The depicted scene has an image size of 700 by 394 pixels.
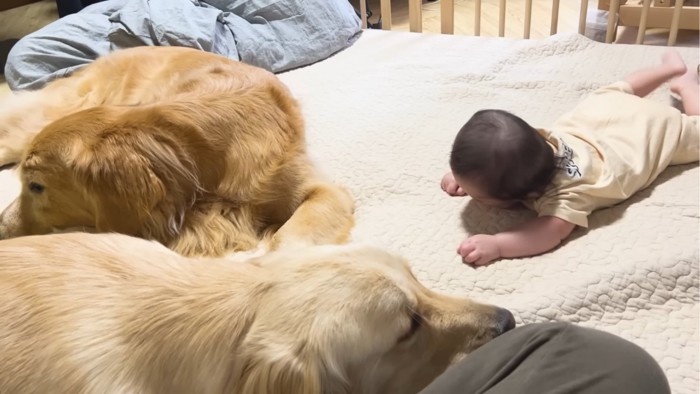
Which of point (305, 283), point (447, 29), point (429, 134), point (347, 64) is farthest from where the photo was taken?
point (447, 29)

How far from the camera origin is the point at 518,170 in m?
1.53

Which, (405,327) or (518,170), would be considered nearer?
(405,327)

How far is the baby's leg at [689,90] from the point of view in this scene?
6.26 ft

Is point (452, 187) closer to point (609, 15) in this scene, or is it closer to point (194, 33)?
point (194, 33)

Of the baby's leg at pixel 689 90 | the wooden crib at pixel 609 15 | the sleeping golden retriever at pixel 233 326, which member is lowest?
the wooden crib at pixel 609 15

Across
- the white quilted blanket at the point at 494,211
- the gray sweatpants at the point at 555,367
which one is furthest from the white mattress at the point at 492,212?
the gray sweatpants at the point at 555,367

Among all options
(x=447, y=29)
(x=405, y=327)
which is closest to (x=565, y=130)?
(x=405, y=327)

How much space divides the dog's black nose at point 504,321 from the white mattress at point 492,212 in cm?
15

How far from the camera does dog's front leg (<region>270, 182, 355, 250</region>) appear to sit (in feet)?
5.07

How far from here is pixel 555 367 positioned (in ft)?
3.06

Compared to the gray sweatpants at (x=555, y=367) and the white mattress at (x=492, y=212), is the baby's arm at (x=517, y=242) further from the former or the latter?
the gray sweatpants at (x=555, y=367)

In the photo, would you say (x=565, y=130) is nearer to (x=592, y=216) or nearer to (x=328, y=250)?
(x=592, y=216)

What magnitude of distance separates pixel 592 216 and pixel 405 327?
2.54ft

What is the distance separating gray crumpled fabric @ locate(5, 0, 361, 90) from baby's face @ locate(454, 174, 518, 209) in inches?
48.6
